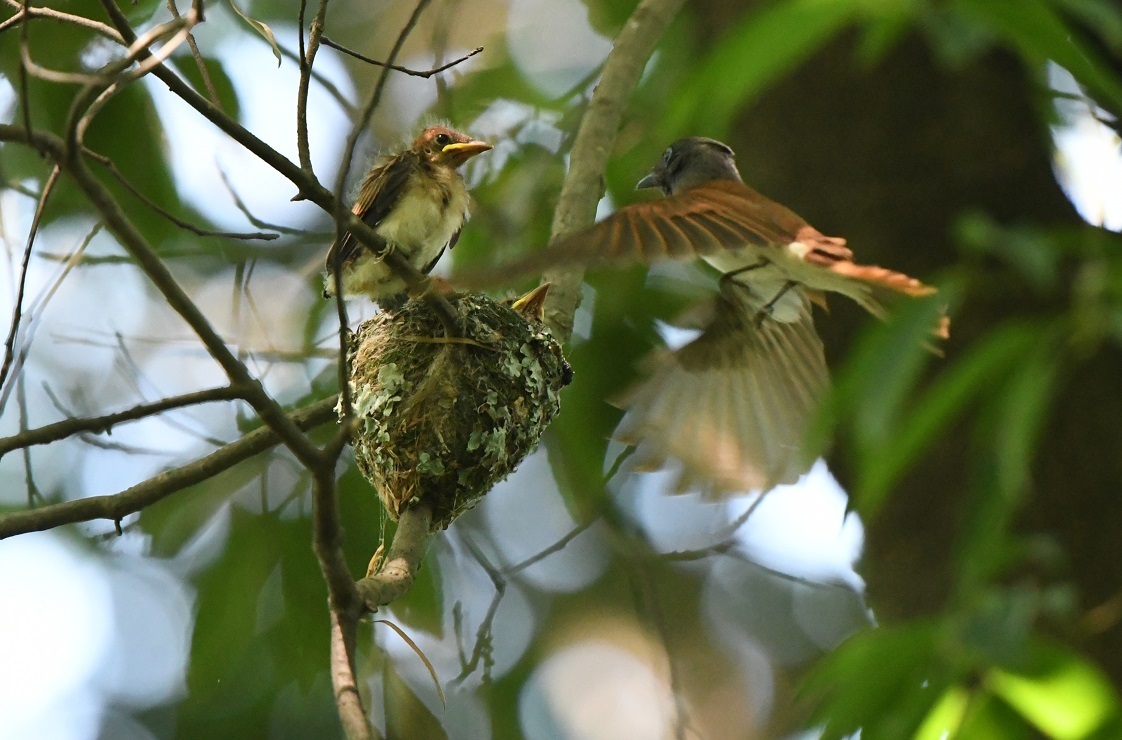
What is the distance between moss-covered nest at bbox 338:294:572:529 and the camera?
3.52 m

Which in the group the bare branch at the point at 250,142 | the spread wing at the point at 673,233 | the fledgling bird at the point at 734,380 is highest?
the bare branch at the point at 250,142

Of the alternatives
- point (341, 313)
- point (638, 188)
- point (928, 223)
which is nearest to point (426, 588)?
point (638, 188)

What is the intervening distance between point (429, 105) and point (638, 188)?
1.41m

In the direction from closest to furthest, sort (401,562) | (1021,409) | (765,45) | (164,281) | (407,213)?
(1021,409) < (765,45) < (164,281) < (401,562) < (407,213)

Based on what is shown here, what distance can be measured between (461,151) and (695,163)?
3.62 feet

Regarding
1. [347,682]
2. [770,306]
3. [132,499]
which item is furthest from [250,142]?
[770,306]

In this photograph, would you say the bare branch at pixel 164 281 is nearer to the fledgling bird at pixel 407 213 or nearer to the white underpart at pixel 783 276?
the white underpart at pixel 783 276

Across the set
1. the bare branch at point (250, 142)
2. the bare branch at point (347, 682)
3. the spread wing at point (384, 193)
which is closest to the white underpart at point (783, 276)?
the spread wing at point (384, 193)

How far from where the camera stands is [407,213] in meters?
4.19

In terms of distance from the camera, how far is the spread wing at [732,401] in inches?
180

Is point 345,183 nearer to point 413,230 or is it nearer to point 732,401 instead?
point 413,230

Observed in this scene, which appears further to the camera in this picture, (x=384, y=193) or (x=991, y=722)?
(x=384, y=193)

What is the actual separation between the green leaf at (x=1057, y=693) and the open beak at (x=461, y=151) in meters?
3.30

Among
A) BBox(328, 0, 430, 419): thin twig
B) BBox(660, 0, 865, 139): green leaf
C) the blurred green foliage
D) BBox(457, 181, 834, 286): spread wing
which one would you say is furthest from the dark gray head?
BBox(660, 0, 865, 139): green leaf
